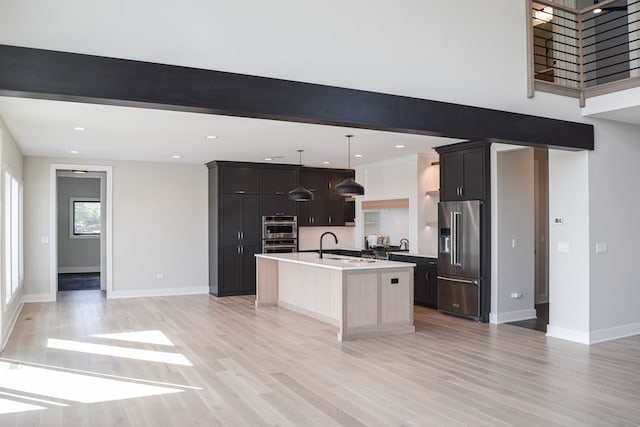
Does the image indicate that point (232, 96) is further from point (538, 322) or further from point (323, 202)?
point (323, 202)

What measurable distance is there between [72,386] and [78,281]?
8438mm

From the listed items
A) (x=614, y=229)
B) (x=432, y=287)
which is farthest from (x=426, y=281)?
(x=614, y=229)

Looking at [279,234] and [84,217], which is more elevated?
[84,217]

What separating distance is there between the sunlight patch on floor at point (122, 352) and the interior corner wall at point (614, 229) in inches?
178

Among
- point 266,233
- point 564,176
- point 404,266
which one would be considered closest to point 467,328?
point 404,266

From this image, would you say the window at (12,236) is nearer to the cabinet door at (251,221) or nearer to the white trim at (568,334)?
the cabinet door at (251,221)

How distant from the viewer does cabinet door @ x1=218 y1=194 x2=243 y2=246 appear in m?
9.53

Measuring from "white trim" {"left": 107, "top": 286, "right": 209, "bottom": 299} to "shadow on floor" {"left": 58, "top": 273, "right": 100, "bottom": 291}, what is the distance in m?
1.63

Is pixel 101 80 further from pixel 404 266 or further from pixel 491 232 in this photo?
pixel 491 232

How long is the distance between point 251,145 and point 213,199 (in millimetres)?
2478

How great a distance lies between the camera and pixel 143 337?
20.1 ft

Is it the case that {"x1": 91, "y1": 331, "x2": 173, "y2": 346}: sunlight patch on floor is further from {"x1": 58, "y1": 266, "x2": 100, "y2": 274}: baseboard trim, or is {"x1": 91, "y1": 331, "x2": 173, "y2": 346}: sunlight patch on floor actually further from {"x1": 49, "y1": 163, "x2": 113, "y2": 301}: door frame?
{"x1": 58, "y1": 266, "x2": 100, "y2": 274}: baseboard trim

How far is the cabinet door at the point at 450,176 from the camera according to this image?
7.40 metres

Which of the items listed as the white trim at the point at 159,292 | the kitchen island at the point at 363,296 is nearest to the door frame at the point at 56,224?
the white trim at the point at 159,292
